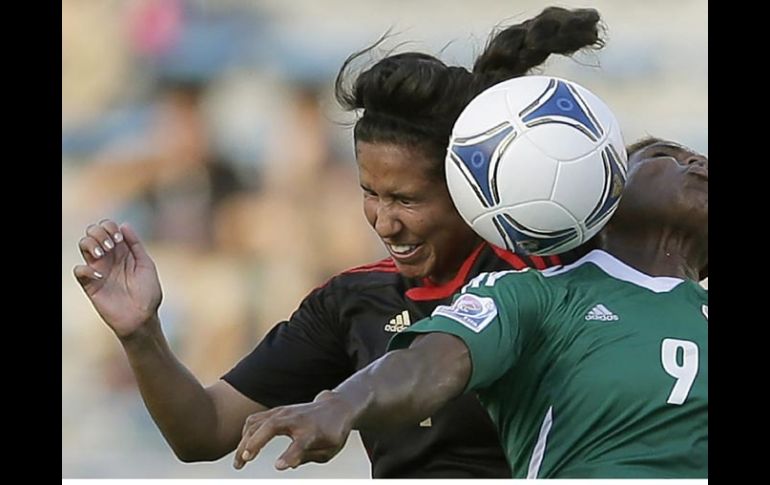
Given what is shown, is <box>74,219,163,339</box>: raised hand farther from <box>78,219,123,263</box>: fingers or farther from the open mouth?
the open mouth

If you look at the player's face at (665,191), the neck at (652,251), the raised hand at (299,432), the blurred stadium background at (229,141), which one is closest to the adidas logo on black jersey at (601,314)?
the neck at (652,251)

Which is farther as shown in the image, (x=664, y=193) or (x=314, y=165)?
(x=314, y=165)

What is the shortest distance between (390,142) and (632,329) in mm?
785

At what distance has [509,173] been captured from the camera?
8.83ft

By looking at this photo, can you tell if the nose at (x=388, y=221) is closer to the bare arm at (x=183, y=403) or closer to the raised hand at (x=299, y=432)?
the bare arm at (x=183, y=403)

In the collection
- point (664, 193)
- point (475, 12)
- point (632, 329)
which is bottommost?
point (632, 329)

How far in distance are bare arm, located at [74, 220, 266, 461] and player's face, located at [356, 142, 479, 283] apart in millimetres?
547

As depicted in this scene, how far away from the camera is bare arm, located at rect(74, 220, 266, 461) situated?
2895mm

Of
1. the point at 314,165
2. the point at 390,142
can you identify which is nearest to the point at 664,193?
the point at 390,142

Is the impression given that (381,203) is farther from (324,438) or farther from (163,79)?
(163,79)

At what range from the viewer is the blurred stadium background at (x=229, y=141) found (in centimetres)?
418

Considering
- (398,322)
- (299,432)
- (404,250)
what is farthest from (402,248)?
(299,432)

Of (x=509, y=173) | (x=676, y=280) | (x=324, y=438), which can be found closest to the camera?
(x=324, y=438)

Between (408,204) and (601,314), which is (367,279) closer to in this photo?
(408,204)
